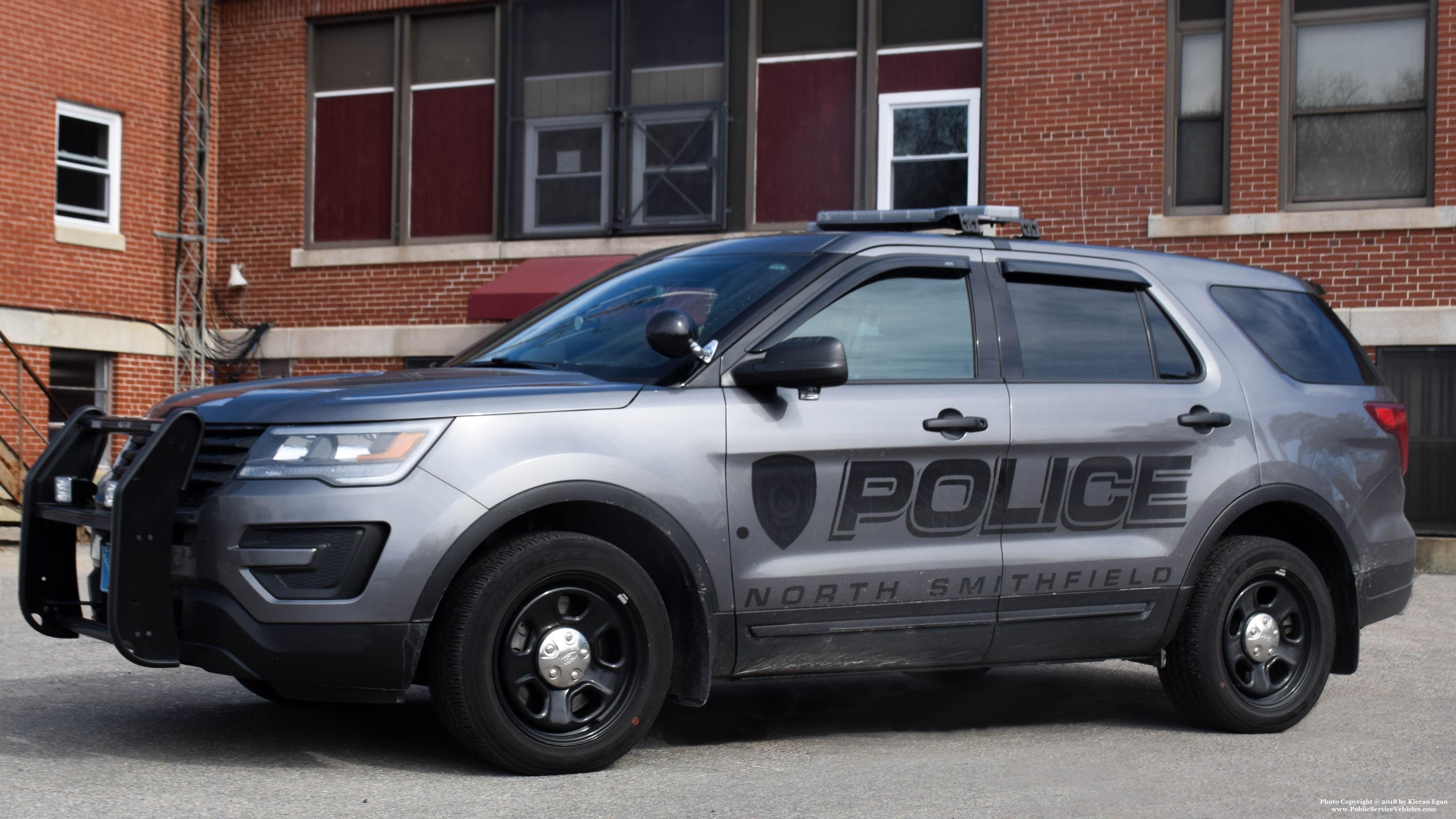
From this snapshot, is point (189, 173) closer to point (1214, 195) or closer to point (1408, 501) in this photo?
point (1214, 195)

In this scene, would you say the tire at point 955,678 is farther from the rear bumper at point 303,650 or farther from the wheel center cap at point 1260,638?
the rear bumper at point 303,650

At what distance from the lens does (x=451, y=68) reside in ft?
62.3

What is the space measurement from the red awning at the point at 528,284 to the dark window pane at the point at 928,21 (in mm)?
3642

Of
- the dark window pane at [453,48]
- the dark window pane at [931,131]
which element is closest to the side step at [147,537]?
the dark window pane at [931,131]

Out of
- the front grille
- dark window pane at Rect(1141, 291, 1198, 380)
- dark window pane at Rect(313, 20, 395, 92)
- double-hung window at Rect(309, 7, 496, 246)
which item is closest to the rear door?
dark window pane at Rect(1141, 291, 1198, 380)

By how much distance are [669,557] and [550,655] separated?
0.54 m

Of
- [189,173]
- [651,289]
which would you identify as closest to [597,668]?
[651,289]

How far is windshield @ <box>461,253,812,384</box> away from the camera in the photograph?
5711mm

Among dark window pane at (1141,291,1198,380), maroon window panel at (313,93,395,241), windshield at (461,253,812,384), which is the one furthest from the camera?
maroon window panel at (313,93,395,241)

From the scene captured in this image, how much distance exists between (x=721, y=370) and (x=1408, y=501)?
11.6 meters

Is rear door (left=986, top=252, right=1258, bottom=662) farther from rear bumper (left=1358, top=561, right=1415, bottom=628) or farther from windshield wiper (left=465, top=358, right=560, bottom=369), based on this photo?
windshield wiper (left=465, top=358, right=560, bottom=369)

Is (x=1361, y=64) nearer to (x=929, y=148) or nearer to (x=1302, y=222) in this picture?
(x=1302, y=222)

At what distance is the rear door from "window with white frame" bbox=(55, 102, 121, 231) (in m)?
14.7

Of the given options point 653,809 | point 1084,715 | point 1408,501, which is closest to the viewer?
point 653,809
